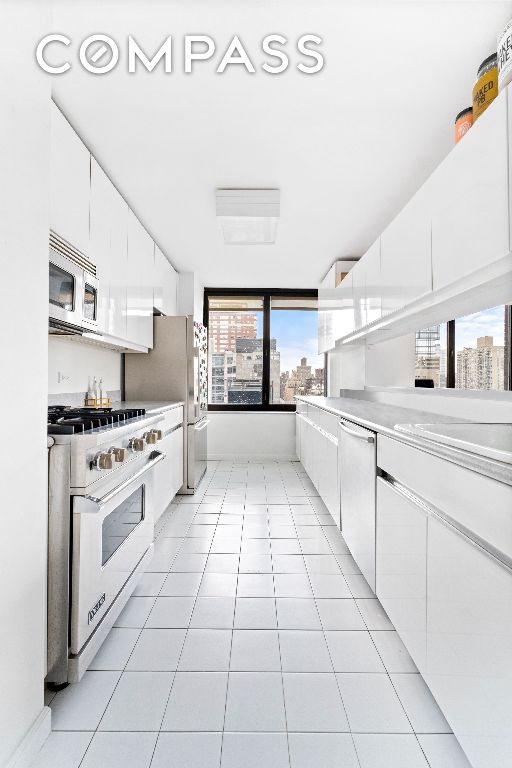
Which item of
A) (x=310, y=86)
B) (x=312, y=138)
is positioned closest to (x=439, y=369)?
(x=312, y=138)

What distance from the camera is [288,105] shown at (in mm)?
2189

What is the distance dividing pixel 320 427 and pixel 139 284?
1.89 m

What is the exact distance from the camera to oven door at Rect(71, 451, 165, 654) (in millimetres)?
1567

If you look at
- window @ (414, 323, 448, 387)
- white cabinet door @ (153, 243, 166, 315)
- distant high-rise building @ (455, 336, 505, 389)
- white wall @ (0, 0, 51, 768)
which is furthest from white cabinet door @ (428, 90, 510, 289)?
white cabinet door @ (153, 243, 166, 315)

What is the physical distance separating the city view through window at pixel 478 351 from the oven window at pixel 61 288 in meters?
2.04

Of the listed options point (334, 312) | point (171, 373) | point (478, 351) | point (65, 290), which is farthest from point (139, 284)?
point (478, 351)

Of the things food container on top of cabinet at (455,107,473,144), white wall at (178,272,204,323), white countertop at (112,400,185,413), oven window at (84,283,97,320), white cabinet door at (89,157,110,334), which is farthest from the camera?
white wall at (178,272,204,323)

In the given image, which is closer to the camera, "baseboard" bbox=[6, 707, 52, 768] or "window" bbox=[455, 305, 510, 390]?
"baseboard" bbox=[6, 707, 52, 768]

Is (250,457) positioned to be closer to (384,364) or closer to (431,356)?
(384,364)

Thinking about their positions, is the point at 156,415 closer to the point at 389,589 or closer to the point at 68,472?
the point at 68,472

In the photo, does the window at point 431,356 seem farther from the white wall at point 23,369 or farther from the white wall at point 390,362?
the white wall at point 23,369

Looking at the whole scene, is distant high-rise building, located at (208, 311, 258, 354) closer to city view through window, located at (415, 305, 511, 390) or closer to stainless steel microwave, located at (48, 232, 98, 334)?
city view through window, located at (415, 305, 511, 390)

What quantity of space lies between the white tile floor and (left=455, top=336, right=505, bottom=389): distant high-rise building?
1.19 meters

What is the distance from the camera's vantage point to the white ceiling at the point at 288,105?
1.69 m
